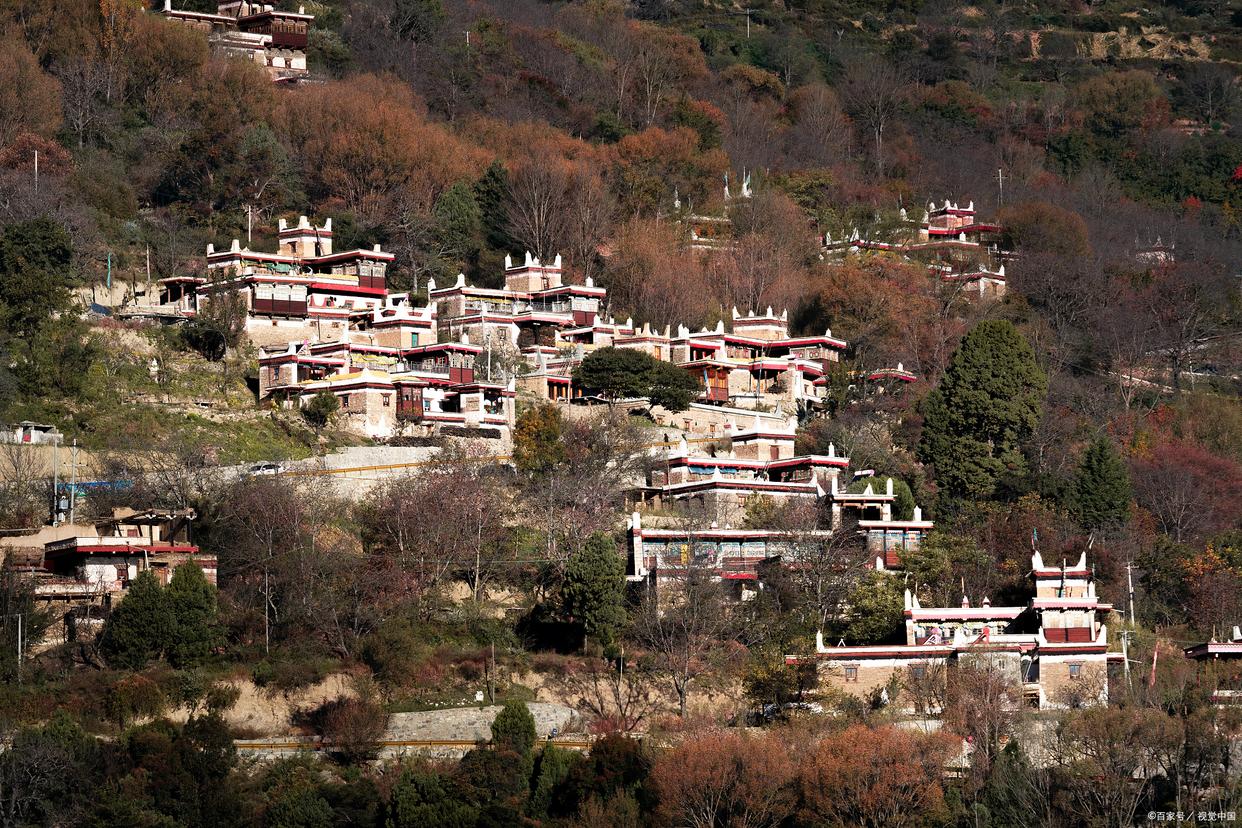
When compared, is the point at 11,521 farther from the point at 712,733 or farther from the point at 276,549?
the point at 712,733

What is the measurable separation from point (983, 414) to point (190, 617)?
84.1 feet

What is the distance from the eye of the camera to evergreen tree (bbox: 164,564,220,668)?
1919 inches

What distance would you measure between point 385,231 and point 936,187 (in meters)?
34.3

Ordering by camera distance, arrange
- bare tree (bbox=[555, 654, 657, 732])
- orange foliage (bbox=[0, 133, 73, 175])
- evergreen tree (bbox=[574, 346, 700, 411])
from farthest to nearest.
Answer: orange foliage (bbox=[0, 133, 73, 175]), evergreen tree (bbox=[574, 346, 700, 411]), bare tree (bbox=[555, 654, 657, 732])

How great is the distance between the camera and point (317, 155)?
83250 mm

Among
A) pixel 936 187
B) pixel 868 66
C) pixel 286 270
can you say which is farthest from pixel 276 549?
pixel 868 66

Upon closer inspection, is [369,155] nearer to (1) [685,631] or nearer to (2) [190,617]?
(1) [685,631]

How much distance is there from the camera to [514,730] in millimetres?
46969

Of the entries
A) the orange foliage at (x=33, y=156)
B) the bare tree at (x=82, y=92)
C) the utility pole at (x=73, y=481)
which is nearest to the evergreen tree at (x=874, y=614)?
the utility pole at (x=73, y=481)

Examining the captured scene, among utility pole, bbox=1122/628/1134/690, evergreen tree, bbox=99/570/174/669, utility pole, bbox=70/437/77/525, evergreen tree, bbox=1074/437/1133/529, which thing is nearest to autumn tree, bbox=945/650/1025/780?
utility pole, bbox=1122/628/1134/690

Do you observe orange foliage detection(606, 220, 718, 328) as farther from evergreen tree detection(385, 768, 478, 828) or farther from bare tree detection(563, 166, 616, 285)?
evergreen tree detection(385, 768, 478, 828)

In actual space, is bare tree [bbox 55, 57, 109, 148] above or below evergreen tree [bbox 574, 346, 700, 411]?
above

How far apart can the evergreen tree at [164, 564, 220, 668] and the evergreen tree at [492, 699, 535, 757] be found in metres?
6.85

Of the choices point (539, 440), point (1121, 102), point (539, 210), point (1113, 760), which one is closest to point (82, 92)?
point (539, 210)
